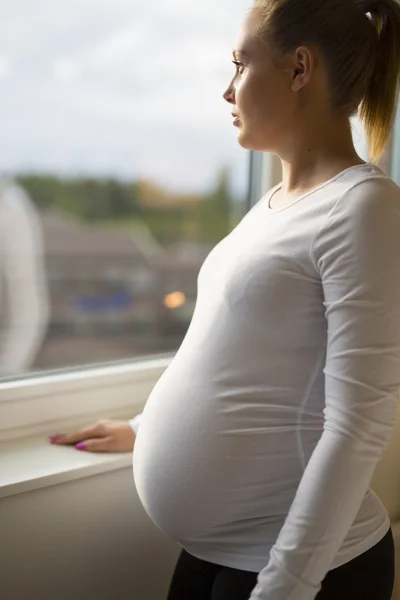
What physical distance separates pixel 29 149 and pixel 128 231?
1.12 ft

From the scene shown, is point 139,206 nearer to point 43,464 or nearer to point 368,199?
point 43,464

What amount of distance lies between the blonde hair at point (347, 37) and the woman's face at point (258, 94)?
0.07 feet

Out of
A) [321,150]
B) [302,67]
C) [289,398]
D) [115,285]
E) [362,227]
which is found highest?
[302,67]

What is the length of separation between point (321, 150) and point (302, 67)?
0.11 metres

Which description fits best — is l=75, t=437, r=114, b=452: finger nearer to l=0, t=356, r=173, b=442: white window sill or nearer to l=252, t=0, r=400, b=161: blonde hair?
l=0, t=356, r=173, b=442: white window sill

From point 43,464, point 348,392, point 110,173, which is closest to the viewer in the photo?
point 348,392

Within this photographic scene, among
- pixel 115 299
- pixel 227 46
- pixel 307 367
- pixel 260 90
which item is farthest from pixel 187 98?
pixel 307 367

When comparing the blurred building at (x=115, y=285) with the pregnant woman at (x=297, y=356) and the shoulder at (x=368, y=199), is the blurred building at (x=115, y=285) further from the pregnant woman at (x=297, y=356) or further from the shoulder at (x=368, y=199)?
the shoulder at (x=368, y=199)

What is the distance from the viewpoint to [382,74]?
3.37 feet

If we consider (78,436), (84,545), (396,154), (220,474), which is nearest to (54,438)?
(78,436)

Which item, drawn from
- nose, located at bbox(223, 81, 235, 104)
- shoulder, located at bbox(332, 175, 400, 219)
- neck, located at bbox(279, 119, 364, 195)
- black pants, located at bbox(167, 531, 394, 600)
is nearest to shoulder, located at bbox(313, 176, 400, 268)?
shoulder, located at bbox(332, 175, 400, 219)

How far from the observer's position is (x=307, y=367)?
946 millimetres

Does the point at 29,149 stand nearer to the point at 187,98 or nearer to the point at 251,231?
the point at 187,98

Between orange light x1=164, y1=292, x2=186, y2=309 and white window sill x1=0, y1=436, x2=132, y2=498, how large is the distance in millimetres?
543
